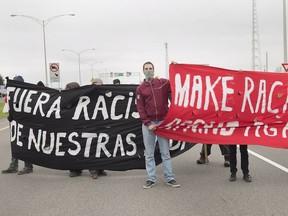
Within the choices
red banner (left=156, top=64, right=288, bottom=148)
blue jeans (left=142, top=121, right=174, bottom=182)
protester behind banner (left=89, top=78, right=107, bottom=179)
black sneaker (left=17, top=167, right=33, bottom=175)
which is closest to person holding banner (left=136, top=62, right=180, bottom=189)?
blue jeans (left=142, top=121, right=174, bottom=182)

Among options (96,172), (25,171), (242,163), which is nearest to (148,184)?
(96,172)

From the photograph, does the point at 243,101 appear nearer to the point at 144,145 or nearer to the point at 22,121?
the point at 144,145

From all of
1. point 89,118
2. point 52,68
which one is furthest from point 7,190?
point 52,68

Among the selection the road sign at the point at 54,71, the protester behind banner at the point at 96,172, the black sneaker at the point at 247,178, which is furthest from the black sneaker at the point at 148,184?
the road sign at the point at 54,71

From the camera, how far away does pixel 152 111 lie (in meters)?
6.52

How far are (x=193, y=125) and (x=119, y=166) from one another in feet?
4.83

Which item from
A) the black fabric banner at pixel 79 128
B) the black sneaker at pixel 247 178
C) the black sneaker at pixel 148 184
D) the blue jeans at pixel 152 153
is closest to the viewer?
the black sneaker at pixel 148 184

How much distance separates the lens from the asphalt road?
5.30 m

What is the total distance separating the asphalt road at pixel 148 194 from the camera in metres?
5.30

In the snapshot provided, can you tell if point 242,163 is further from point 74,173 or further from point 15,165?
point 15,165

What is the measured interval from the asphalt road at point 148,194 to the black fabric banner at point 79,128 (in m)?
0.34

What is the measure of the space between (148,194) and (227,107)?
198cm

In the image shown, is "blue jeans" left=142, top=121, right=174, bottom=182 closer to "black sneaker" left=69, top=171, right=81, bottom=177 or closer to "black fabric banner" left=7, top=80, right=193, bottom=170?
"black fabric banner" left=7, top=80, right=193, bottom=170

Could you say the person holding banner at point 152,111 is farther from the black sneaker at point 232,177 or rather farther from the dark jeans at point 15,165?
the dark jeans at point 15,165
